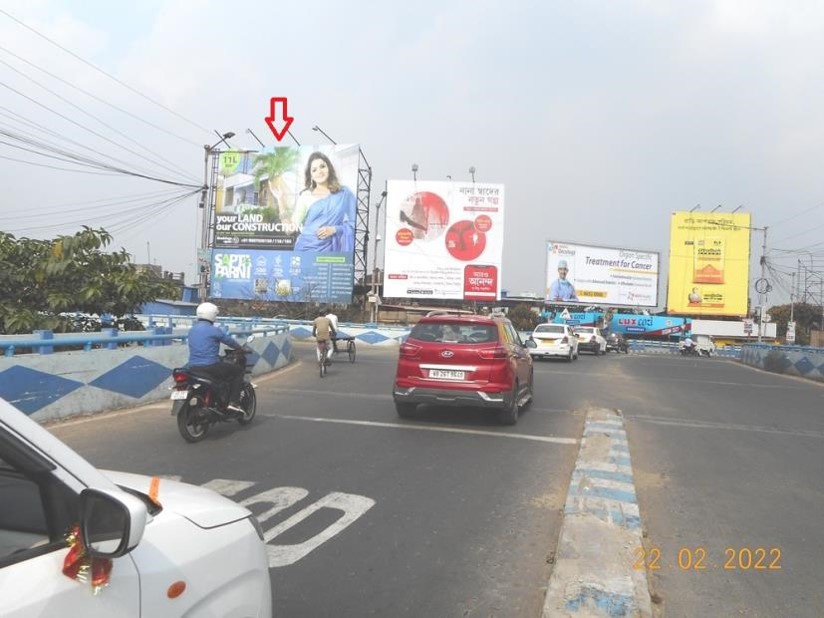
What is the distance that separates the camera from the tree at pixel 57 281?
1010 centimetres

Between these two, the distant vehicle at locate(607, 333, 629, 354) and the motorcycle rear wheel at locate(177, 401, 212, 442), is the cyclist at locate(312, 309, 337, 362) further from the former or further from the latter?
the distant vehicle at locate(607, 333, 629, 354)

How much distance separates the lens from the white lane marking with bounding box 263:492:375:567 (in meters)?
4.23

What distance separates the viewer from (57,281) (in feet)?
34.7

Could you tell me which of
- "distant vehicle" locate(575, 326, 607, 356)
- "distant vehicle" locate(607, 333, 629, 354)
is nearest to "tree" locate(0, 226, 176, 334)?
"distant vehicle" locate(575, 326, 607, 356)

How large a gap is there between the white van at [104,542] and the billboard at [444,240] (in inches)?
1662

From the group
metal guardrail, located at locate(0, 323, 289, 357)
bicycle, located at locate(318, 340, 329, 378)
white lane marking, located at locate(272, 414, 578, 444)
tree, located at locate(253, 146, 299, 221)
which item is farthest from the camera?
tree, located at locate(253, 146, 299, 221)

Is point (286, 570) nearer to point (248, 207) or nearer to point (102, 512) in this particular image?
point (102, 512)

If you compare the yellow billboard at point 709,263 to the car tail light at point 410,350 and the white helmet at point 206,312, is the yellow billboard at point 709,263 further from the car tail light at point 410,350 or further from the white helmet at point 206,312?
the white helmet at point 206,312

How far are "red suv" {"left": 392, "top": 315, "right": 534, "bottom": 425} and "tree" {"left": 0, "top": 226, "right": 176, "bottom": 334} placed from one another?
16.1 ft

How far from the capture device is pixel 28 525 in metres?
1.76

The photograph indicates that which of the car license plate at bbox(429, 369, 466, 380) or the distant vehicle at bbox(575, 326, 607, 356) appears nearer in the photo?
the car license plate at bbox(429, 369, 466, 380)

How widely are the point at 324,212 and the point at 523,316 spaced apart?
122 feet

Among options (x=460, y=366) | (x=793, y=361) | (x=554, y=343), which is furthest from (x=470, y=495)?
(x=793, y=361)

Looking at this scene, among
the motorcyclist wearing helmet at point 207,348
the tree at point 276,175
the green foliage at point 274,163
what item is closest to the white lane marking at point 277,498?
the motorcyclist wearing helmet at point 207,348
